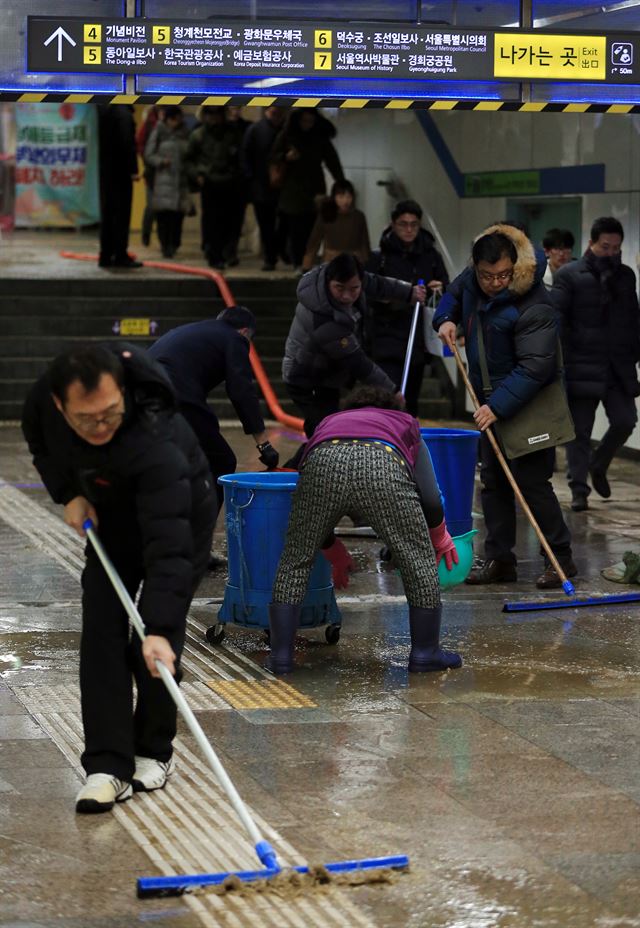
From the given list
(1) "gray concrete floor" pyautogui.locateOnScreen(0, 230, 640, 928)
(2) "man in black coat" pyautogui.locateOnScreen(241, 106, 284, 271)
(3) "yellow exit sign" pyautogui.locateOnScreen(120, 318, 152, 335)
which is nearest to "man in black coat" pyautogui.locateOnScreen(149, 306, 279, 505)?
(1) "gray concrete floor" pyautogui.locateOnScreen(0, 230, 640, 928)

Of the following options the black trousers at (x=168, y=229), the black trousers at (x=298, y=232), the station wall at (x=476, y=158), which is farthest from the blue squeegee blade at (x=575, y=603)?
the black trousers at (x=168, y=229)

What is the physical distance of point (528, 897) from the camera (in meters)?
4.43

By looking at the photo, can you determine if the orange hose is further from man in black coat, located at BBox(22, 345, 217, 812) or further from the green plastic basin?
man in black coat, located at BBox(22, 345, 217, 812)

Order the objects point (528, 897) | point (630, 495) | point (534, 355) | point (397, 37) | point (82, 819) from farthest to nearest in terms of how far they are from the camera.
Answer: point (630, 495), point (397, 37), point (534, 355), point (82, 819), point (528, 897)

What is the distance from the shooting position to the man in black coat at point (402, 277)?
35.7ft

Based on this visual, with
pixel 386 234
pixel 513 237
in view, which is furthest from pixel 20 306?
pixel 513 237

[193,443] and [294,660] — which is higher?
[193,443]

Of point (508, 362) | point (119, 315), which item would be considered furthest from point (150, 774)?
point (119, 315)

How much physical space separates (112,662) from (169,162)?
570 inches

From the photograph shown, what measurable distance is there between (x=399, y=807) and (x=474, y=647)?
2256 mm

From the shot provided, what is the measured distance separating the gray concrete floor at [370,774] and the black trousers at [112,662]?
0.18m

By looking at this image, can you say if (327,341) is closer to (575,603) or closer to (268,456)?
(268,456)

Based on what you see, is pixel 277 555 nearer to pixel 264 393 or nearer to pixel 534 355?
pixel 534 355

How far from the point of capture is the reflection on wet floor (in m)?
4.43
